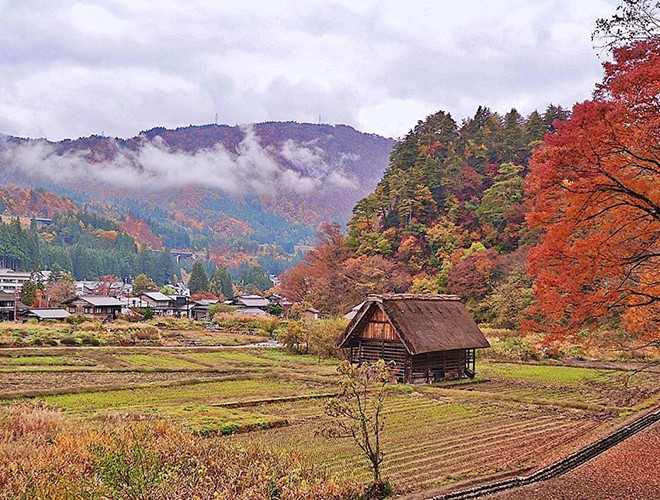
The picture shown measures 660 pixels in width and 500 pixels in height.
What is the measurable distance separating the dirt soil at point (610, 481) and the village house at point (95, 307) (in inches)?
2383

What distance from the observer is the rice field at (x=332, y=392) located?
Result: 42.0 ft

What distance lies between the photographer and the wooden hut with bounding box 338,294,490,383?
25.6 metres

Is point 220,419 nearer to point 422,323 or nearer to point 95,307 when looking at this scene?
point 422,323

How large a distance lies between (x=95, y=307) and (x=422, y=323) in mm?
50036

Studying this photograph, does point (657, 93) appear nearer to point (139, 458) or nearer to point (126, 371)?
point (139, 458)

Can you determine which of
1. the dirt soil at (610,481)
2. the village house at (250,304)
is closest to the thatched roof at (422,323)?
the dirt soil at (610,481)

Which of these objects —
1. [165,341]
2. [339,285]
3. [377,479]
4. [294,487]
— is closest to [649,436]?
[377,479]

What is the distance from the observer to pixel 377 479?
9789 millimetres

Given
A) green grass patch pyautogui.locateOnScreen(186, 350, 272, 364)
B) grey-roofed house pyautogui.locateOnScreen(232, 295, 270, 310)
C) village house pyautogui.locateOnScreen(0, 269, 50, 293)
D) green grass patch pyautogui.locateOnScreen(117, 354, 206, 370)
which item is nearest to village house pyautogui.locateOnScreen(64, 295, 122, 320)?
grey-roofed house pyautogui.locateOnScreen(232, 295, 270, 310)

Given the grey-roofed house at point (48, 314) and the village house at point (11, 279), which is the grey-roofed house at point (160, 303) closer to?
the grey-roofed house at point (48, 314)

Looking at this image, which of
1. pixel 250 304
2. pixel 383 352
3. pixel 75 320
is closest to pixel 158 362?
pixel 383 352

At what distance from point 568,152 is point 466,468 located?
257 inches

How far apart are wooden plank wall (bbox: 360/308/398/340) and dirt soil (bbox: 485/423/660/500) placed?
13307 mm

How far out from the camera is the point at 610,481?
1126cm
